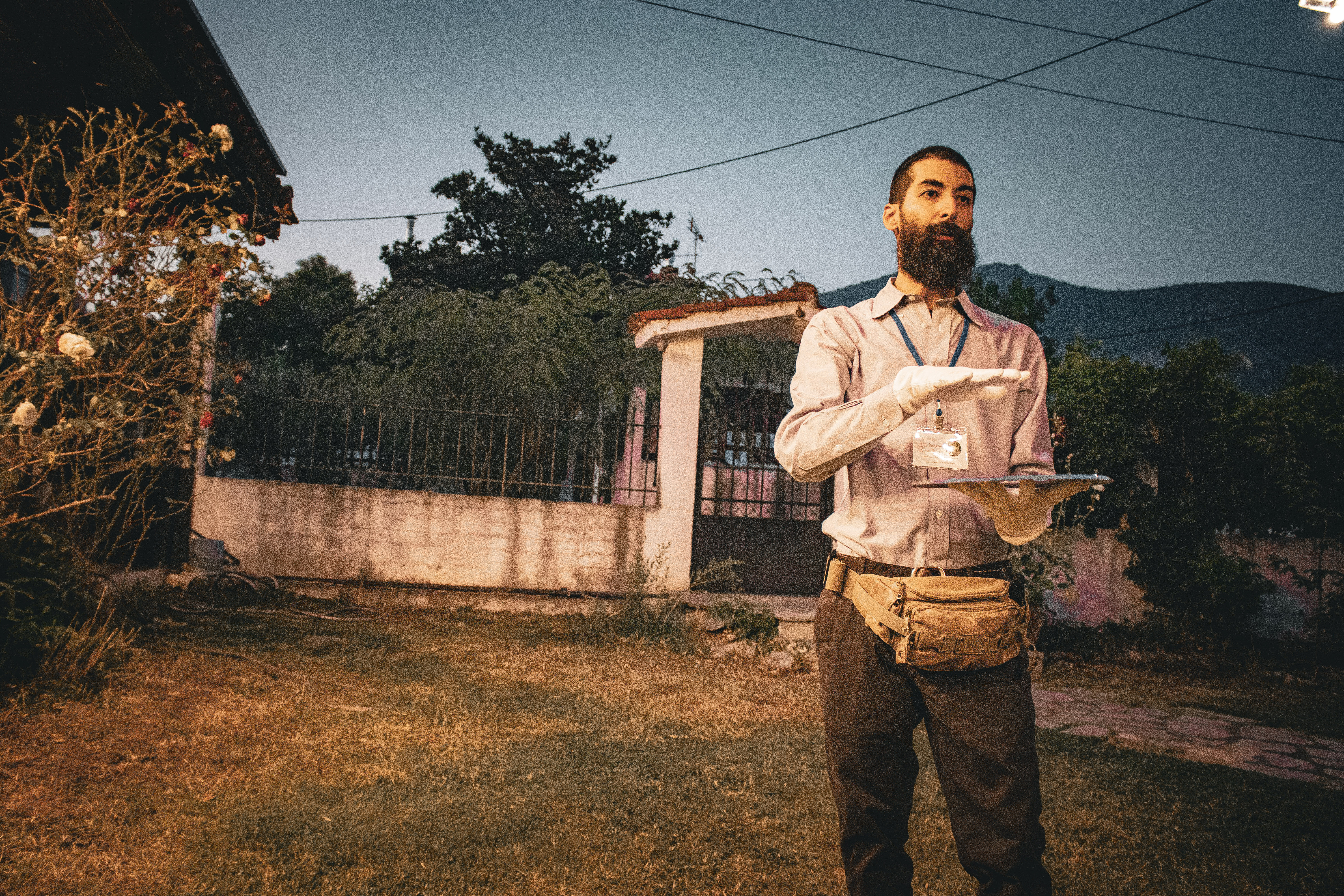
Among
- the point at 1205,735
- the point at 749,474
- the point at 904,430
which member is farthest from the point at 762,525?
the point at 904,430

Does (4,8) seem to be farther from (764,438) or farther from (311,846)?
(764,438)

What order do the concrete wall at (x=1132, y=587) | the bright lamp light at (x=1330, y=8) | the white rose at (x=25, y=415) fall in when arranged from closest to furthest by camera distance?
the white rose at (x=25, y=415) → the bright lamp light at (x=1330, y=8) → the concrete wall at (x=1132, y=587)

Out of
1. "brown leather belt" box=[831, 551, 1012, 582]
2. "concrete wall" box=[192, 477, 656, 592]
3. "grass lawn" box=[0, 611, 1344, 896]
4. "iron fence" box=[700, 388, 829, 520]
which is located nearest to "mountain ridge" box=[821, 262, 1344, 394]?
"iron fence" box=[700, 388, 829, 520]

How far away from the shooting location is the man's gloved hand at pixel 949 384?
1425 millimetres

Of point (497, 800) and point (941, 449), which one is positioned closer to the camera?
point (941, 449)

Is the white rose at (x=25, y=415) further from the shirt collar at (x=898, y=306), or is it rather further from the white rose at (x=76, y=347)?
the shirt collar at (x=898, y=306)

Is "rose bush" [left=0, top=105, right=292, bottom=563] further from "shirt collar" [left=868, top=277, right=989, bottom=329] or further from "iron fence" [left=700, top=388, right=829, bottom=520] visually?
"iron fence" [left=700, top=388, right=829, bottom=520]

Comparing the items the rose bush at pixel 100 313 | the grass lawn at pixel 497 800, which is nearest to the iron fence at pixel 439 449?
the rose bush at pixel 100 313

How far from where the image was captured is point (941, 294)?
1960 mm

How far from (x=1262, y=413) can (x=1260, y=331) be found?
1732 inches

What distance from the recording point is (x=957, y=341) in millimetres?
1936

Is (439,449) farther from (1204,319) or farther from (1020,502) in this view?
(1204,319)

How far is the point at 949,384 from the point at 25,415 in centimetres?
339

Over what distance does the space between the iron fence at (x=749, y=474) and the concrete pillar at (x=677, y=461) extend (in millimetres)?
319
